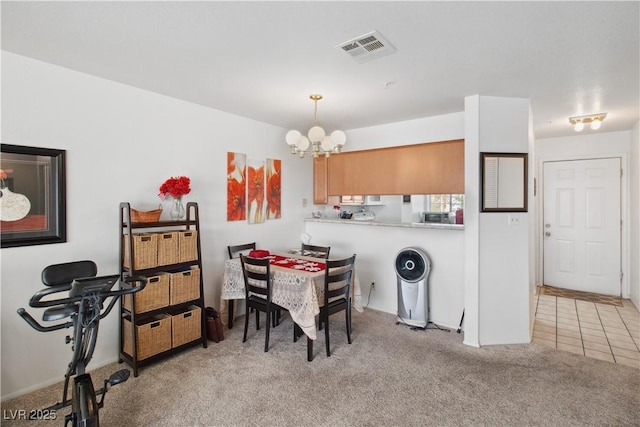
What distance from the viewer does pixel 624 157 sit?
15.0 feet

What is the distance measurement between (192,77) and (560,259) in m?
5.73

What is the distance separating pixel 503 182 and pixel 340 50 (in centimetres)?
210

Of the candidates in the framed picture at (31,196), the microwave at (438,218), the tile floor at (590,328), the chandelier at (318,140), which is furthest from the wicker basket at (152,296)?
the microwave at (438,218)

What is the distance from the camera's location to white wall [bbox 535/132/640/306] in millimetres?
4309

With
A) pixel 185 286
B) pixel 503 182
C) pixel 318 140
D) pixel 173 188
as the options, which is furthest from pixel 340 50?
pixel 185 286

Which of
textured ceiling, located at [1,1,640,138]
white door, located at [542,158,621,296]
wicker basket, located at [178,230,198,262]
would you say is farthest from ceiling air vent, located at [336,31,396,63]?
white door, located at [542,158,621,296]

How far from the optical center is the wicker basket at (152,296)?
8.75 feet

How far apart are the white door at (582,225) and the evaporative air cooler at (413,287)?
295 centimetres

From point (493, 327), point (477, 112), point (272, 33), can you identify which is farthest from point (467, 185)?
point (272, 33)

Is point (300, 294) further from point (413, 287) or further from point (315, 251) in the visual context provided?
point (413, 287)

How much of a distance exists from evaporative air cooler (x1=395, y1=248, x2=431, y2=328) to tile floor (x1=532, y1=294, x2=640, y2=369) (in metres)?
1.13

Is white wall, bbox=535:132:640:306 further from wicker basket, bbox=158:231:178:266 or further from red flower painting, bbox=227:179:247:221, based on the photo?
wicker basket, bbox=158:231:178:266

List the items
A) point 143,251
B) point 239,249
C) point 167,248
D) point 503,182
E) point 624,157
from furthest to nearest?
1. point 624,157
2. point 239,249
3. point 503,182
4. point 167,248
5. point 143,251

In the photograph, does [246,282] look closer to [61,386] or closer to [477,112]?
[61,386]
